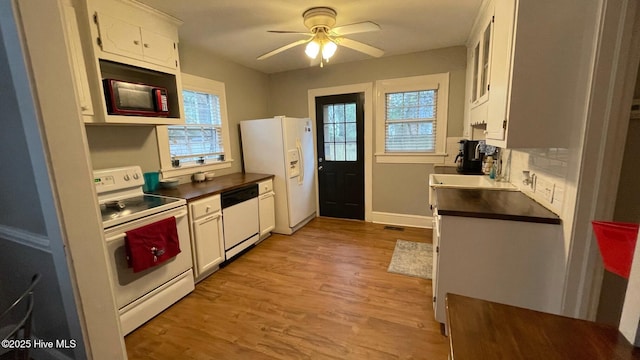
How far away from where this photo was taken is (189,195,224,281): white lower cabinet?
239cm

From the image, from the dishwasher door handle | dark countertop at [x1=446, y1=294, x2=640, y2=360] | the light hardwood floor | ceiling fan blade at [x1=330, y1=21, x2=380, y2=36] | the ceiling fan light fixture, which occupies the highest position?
ceiling fan blade at [x1=330, y1=21, x2=380, y2=36]

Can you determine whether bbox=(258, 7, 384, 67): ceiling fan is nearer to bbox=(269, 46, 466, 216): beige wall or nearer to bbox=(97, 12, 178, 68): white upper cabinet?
bbox=(97, 12, 178, 68): white upper cabinet

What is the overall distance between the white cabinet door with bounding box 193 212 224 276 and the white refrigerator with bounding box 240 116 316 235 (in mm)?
1141

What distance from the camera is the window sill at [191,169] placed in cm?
284

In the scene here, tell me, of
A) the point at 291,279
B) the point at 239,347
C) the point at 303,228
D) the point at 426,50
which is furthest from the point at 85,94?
the point at 426,50

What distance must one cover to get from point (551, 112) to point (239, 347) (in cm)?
236

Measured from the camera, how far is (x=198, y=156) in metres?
3.23

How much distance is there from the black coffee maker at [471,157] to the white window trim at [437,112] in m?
0.65

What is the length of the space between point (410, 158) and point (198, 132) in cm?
293

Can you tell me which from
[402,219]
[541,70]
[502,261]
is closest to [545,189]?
[502,261]

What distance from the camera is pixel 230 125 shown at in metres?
3.68

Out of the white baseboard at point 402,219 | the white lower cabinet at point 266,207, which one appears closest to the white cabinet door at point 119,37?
the white lower cabinet at point 266,207

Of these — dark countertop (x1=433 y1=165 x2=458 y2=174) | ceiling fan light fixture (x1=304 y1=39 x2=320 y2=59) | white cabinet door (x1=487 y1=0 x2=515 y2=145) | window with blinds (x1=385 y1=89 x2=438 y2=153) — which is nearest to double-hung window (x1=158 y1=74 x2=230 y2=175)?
ceiling fan light fixture (x1=304 y1=39 x2=320 y2=59)

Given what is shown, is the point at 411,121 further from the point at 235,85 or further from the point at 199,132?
the point at 199,132
